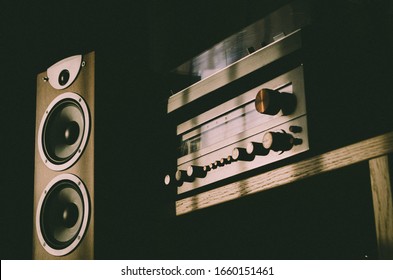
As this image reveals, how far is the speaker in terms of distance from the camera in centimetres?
119

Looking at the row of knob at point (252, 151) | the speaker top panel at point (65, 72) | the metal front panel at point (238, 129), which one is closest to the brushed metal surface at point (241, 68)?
the metal front panel at point (238, 129)

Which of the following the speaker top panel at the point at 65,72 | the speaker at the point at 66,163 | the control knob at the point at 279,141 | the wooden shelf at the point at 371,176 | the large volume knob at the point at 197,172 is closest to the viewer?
the wooden shelf at the point at 371,176

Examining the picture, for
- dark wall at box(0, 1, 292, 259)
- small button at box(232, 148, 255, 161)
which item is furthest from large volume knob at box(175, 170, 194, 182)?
dark wall at box(0, 1, 292, 259)

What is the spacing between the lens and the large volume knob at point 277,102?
94 centimetres

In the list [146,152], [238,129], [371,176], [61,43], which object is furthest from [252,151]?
[61,43]

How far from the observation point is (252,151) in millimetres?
956

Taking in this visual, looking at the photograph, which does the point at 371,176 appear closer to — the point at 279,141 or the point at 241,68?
the point at 279,141

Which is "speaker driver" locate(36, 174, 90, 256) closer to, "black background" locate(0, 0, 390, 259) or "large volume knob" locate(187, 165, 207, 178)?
"black background" locate(0, 0, 390, 259)

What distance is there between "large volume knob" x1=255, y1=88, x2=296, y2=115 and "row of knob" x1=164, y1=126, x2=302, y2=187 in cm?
4

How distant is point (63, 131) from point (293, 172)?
0.65m

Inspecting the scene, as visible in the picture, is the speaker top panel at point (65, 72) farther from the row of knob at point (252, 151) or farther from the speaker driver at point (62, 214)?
the row of knob at point (252, 151)

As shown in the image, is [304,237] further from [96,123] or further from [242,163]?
[96,123]

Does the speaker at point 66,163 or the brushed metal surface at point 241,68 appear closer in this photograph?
the brushed metal surface at point 241,68
